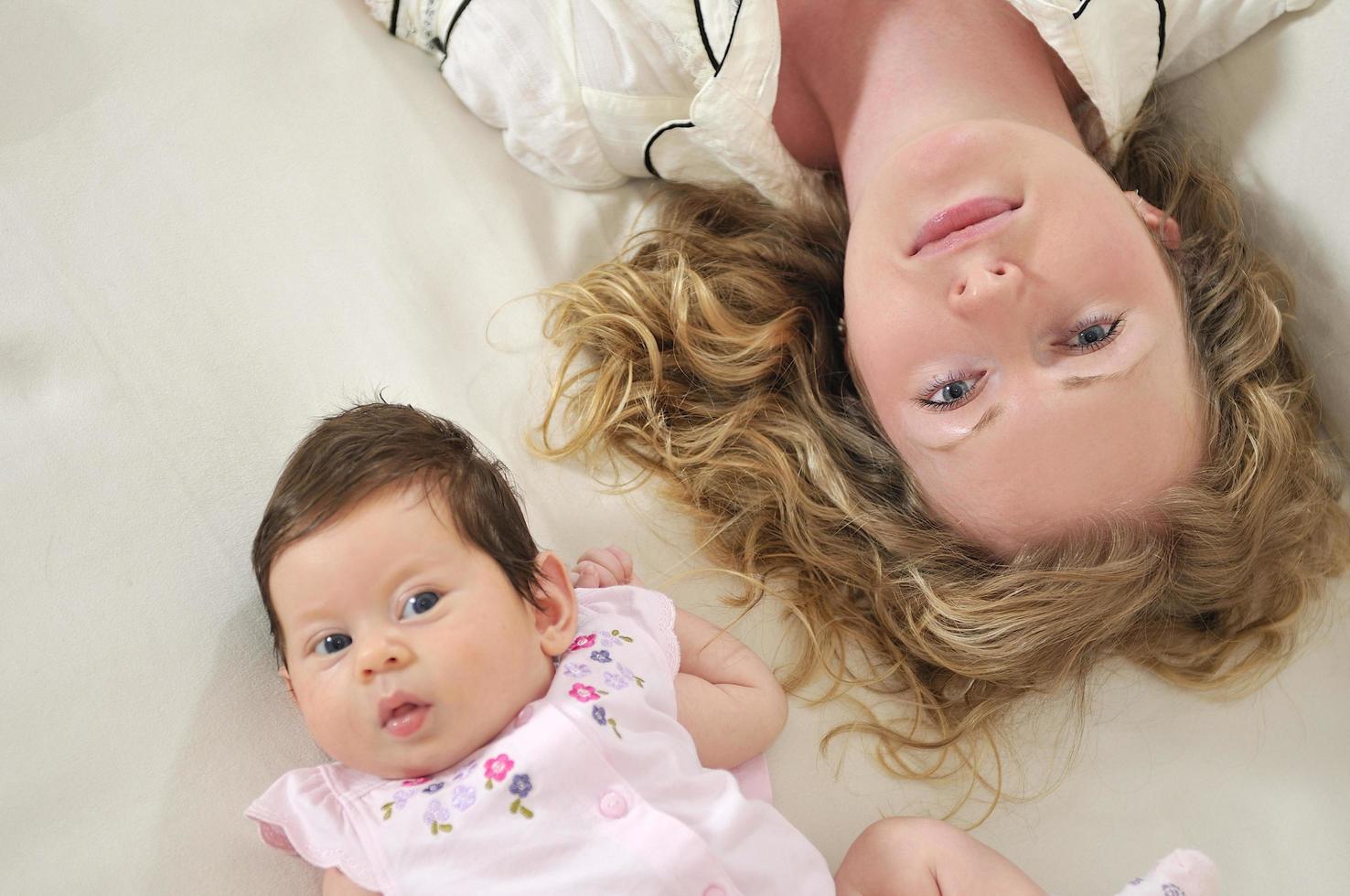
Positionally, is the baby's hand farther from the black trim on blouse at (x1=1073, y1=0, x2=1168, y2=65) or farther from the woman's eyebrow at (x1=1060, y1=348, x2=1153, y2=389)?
the black trim on blouse at (x1=1073, y1=0, x2=1168, y2=65)

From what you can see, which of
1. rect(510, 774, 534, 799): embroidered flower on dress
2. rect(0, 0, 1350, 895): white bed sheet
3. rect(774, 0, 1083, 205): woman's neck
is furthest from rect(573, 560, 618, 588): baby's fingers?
rect(774, 0, 1083, 205): woman's neck

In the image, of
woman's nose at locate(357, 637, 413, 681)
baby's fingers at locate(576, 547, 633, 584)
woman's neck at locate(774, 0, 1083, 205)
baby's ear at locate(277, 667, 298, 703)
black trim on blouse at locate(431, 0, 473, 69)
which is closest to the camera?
woman's nose at locate(357, 637, 413, 681)

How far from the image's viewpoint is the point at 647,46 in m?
1.57

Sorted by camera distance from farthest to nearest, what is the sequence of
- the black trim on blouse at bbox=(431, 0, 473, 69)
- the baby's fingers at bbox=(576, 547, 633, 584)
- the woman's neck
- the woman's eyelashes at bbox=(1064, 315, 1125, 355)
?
the black trim on blouse at bbox=(431, 0, 473, 69) → the woman's neck → the baby's fingers at bbox=(576, 547, 633, 584) → the woman's eyelashes at bbox=(1064, 315, 1125, 355)

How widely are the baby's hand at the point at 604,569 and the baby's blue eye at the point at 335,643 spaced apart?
1.08 feet

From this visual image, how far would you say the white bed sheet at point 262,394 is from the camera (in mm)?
1178

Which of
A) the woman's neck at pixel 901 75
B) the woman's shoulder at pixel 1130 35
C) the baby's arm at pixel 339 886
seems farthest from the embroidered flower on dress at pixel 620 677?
the woman's shoulder at pixel 1130 35

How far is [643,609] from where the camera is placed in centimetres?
130

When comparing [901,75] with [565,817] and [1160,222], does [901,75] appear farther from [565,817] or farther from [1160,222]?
[565,817]

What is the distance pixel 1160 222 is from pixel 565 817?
1089 millimetres

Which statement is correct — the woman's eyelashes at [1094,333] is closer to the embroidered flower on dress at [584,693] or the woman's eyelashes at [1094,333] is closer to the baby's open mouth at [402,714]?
the embroidered flower on dress at [584,693]

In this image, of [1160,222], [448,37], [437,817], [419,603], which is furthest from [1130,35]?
[437,817]

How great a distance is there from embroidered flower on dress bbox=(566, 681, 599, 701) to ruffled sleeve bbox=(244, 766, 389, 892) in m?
0.25

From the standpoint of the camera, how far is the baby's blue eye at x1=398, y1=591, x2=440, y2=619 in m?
1.10
